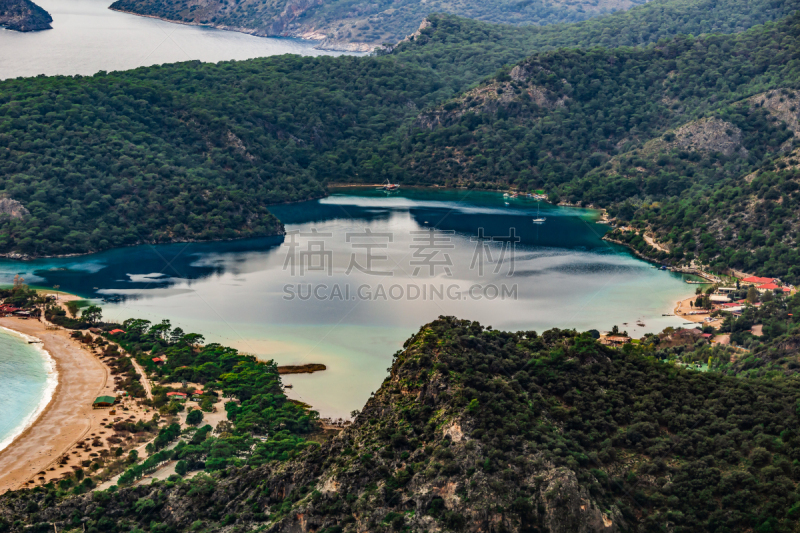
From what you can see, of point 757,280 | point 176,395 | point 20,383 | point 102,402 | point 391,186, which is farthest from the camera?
point 391,186

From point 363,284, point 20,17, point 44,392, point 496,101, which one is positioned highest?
point 20,17

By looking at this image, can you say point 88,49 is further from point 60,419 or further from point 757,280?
point 60,419

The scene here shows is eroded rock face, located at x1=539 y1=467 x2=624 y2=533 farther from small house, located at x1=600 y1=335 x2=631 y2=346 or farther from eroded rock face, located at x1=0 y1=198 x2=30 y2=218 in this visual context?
eroded rock face, located at x1=0 y1=198 x2=30 y2=218

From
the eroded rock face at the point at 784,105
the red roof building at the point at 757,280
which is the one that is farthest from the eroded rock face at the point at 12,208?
the eroded rock face at the point at 784,105

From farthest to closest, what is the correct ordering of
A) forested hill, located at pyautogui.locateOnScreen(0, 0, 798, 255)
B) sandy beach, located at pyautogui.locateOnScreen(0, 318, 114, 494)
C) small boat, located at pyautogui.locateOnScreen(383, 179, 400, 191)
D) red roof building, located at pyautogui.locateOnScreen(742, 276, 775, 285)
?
small boat, located at pyautogui.locateOnScreen(383, 179, 400, 191), forested hill, located at pyautogui.locateOnScreen(0, 0, 798, 255), red roof building, located at pyautogui.locateOnScreen(742, 276, 775, 285), sandy beach, located at pyautogui.locateOnScreen(0, 318, 114, 494)

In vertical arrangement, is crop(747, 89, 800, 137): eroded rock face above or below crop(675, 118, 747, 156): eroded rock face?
above

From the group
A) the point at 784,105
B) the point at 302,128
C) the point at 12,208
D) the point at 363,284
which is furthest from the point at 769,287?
the point at 302,128

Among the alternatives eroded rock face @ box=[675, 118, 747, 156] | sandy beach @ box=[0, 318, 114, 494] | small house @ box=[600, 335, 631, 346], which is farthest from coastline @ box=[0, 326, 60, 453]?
eroded rock face @ box=[675, 118, 747, 156]
